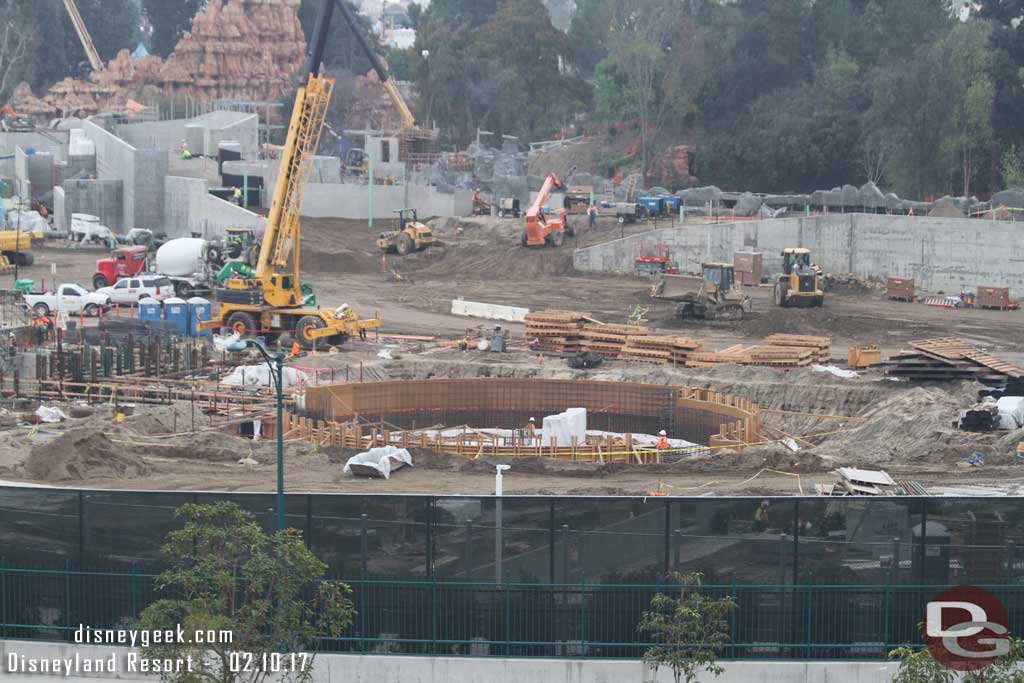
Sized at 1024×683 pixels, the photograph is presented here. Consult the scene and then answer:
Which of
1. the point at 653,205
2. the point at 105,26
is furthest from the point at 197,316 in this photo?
the point at 105,26

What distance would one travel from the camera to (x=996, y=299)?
55938mm

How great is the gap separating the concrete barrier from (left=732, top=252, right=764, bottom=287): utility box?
1030cm

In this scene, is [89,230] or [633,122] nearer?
[89,230]

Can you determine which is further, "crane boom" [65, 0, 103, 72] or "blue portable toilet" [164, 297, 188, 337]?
"crane boom" [65, 0, 103, 72]

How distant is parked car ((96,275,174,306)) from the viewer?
176 feet

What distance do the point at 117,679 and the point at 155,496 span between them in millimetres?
2489

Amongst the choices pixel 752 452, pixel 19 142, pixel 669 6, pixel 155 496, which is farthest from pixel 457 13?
pixel 155 496

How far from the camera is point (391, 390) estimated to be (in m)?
40.5

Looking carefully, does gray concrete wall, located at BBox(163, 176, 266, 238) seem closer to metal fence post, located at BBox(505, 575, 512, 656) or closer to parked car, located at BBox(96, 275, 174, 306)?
parked car, located at BBox(96, 275, 174, 306)

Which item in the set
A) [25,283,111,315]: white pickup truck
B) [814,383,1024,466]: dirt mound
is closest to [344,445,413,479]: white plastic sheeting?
[814,383,1024,466]: dirt mound

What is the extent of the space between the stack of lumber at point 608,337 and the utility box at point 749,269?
15.1 meters

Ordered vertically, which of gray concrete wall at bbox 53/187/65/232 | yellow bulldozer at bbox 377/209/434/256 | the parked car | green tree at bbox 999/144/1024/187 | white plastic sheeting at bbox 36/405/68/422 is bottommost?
white plastic sheeting at bbox 36/405/68/422

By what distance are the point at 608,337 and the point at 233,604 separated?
28.2m

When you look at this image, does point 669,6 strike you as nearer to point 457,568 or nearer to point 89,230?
point 89,230
